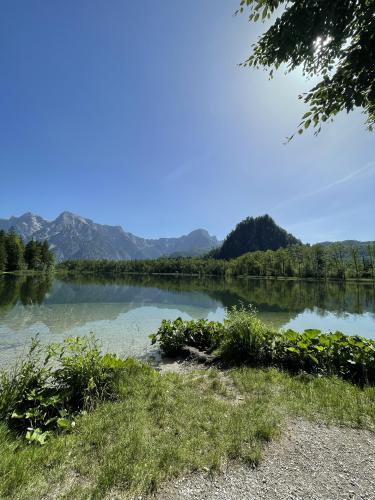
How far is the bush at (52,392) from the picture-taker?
4645 mm

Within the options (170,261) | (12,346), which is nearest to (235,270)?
(170,261)

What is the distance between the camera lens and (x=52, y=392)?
537 cm

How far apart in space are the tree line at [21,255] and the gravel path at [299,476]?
9519 cm

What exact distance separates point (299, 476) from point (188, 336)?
26.6 feet

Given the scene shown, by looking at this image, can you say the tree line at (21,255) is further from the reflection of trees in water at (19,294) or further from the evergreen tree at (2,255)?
the reflection of trees in water at (19,294)

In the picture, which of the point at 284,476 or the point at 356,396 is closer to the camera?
the point at 284,476

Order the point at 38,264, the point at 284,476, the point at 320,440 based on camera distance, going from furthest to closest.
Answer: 1. the point at 38,264
2. the point at 320,440
3. the point at 284,476

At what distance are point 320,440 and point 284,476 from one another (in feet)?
4.13

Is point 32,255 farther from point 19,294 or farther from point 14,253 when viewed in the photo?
point 19,294

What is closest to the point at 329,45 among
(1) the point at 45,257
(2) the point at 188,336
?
(2) the point at 188,336

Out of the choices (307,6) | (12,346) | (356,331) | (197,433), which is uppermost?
(307,6)

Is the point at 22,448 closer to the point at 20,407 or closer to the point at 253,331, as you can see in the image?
the point at 20,407

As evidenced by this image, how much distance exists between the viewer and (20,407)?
A: 4.91m

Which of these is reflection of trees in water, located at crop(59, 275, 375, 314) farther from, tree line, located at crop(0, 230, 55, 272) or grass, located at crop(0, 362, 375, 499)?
tree line, located at crop(0, 230, 55, 272)
